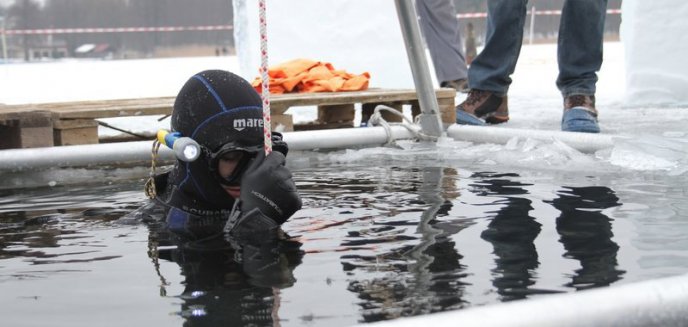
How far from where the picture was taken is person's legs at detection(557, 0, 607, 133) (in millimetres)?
6129

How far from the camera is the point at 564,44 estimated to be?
20.6ft

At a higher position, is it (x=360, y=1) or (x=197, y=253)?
(x=360, y=1)

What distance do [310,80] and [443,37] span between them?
1.90 m

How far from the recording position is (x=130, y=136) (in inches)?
264

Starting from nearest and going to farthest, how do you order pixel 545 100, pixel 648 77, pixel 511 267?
pixel 511 267 → pixel 648 77 → pixel 545 100

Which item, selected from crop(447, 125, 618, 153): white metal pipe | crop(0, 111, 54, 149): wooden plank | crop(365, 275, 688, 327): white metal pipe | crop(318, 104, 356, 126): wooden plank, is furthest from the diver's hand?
crop(318, 104, 356, 126): wooden plank

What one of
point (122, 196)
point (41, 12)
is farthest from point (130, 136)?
point (41, 12)

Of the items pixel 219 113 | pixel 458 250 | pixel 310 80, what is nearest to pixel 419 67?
pixel 310 80

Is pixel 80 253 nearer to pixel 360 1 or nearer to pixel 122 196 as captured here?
pixel 122 196

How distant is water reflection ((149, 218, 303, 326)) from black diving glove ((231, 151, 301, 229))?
94 millimetres

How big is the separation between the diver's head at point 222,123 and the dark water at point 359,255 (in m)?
0.29

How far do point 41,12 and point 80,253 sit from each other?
2678cm

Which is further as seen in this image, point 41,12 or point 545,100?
point 41,12

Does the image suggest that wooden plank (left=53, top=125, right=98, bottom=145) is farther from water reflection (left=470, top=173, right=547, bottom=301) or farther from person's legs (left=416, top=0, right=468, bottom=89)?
person's legs (left=416, top=0, right=468, bottom=89)
